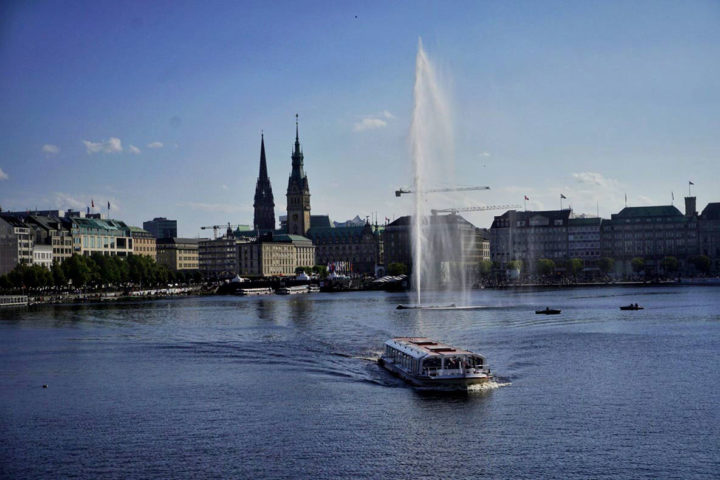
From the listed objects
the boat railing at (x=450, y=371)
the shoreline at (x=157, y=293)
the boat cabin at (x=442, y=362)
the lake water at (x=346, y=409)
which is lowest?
the lake water at (x=346, y=409)

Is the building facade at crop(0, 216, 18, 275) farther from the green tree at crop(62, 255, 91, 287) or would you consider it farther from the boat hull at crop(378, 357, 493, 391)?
the boat hull at crop(378, 357, 493, 391)

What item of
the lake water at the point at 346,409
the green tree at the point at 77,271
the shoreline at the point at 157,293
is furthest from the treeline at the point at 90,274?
the lake water at the point at 346,409

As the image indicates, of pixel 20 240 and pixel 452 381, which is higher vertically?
pixel 20 240

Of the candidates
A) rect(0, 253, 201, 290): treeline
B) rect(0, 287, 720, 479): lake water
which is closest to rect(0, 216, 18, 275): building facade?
rect(0, 253, 201, 290): treeline

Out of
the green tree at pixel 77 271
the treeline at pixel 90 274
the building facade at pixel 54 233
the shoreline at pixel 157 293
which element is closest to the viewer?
the shoreline at pixel 157 293

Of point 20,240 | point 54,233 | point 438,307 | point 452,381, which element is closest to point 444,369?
point 452,381

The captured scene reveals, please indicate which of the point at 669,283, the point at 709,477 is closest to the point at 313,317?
the point at 709,477

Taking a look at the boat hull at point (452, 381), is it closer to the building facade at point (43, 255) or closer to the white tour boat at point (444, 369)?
the white tour boat at point (444, 369)

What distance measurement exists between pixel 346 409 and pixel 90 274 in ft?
414

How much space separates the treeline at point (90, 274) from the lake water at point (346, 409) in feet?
244

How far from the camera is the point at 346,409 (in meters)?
42.0

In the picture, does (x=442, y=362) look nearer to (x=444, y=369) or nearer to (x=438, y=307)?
(x=444, y=369)

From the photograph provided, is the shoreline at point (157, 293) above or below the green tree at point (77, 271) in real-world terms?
below

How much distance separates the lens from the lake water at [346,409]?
33094 millimetres
